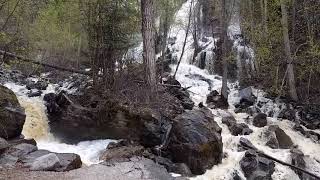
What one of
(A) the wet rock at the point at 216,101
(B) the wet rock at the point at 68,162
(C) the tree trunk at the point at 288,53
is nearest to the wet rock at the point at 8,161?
(B) the wet rock at the point at 68,162

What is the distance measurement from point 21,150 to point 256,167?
7.62 metres

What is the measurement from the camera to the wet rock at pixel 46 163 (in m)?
10.3

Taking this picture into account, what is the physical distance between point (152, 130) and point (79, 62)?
13455mm

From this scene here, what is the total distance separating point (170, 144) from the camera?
520 inches

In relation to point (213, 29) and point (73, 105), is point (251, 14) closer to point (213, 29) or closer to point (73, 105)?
point (213, 29)

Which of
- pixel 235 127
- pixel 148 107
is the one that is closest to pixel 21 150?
pixel 148 107

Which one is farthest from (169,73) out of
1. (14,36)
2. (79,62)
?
(14,36)

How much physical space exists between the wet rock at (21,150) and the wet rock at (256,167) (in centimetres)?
694

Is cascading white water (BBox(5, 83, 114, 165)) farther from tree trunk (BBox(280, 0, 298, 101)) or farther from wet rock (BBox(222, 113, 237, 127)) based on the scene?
tree trunk (BBox(280, 0, 298, 101))

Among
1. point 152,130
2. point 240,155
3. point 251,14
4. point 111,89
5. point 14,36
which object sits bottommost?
point 240,155

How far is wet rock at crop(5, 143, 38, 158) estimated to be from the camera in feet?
36.6

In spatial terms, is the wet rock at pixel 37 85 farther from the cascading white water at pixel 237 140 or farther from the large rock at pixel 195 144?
the large rock at pixel 195 144

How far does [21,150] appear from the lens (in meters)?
11.4

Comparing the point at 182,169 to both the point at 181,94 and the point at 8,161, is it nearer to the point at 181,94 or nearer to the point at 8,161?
the point at 8,161
